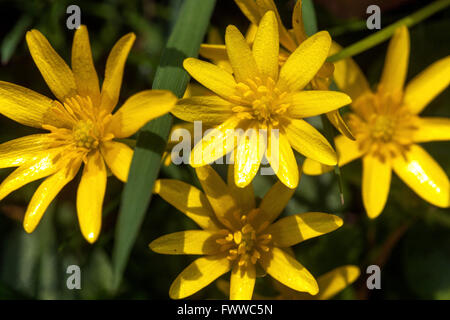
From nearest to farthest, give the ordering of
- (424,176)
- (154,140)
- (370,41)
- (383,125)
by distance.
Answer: (154,140) → (370,41) → (424,176) → (383,125)

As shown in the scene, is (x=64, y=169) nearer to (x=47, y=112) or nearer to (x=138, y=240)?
(x=47, y=112)

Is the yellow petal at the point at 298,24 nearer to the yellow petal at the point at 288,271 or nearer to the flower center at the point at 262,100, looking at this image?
the flower center at the point at 262,100

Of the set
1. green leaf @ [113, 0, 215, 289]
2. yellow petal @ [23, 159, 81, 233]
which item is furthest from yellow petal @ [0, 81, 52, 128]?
green leaf @ [113, 0, 215, 289]

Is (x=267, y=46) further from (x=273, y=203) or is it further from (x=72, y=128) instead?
(x=72, y=128)

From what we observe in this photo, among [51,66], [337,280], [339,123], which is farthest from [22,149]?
[337,280]

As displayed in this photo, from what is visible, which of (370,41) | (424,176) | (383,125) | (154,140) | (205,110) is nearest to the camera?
(154,140)

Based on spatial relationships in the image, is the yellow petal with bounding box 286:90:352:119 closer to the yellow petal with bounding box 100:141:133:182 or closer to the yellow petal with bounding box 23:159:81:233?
the yellow petal with bounding box 100:141:133:182

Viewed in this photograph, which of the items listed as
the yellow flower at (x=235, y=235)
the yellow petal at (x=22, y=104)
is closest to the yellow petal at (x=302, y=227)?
the yellow flower at (x=235, y=235)
